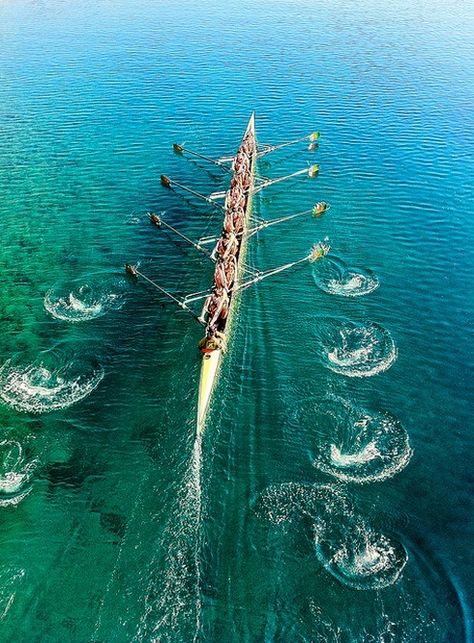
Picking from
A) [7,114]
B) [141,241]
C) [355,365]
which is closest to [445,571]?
[355,365]

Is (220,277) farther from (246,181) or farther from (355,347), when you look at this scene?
(246,181)

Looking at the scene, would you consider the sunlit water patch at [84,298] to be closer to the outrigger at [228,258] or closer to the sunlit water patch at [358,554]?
the outrigger at [228,258]

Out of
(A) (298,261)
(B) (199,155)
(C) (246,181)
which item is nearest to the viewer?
(A) (298,261)

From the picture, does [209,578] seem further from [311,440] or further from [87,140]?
[87,140]

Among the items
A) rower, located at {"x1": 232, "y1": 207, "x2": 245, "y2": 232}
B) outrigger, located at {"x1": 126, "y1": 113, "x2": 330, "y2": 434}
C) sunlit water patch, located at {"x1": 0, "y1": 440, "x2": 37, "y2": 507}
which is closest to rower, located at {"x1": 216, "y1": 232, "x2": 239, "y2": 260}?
outrigger, located at {"x1": 126, "y1": 113, "x2": 330, "y2": 434}

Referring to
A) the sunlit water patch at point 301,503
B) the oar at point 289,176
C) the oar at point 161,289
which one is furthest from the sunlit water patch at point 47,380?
the oar at point 289,176

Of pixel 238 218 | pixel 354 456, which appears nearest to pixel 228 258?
pixel 238 218

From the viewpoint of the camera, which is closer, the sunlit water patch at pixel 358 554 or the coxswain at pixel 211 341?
the sunlit water patch at pixel 358 554
